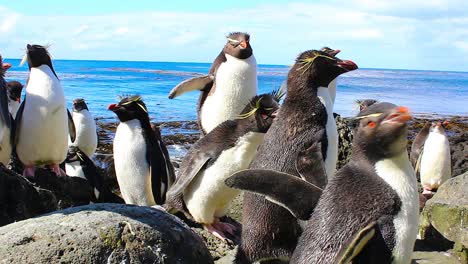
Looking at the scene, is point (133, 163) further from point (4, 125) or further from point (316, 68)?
point (316, 68)

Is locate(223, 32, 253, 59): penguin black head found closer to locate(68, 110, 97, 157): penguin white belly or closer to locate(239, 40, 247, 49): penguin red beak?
locate(239, 40, 247, 49): penguin red beak

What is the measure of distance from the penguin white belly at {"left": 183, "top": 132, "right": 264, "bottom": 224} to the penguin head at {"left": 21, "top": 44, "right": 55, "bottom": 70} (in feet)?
8.35

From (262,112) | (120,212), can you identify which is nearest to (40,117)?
(262,112)

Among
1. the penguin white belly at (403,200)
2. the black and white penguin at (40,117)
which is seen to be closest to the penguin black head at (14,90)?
the black and white penguin at (40,117)

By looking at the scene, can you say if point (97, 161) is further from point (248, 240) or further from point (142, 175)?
point (248, 240)

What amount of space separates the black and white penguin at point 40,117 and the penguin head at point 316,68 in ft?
10.1

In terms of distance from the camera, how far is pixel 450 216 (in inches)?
222

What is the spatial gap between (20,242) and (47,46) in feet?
14.1

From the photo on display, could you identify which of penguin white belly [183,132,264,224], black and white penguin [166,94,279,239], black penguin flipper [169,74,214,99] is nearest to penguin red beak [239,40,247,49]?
black penguin flipper [169,74,214,99]

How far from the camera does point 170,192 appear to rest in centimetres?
606

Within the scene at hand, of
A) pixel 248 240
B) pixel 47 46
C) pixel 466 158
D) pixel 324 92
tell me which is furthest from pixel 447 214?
pixel 466 158

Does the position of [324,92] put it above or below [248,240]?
above

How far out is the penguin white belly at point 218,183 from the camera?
18.8ft

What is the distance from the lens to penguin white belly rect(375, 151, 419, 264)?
341cm
